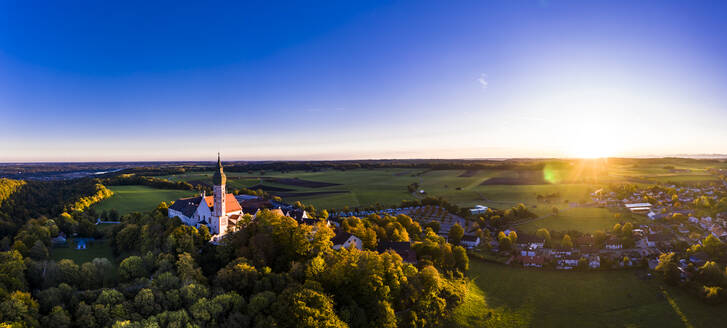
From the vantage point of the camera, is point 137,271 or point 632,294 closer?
point 137,271

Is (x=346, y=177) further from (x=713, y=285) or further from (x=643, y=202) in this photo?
(x=713, y=285)

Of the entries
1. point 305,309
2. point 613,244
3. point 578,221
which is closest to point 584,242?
point 613,244

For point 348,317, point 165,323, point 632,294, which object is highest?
point 165,323

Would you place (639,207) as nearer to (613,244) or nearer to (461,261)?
(613,244)

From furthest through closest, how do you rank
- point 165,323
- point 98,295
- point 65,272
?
1. point 65,272
2. point 98,295
3. point 165,323

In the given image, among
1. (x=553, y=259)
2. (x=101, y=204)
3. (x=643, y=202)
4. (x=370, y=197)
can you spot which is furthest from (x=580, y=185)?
(x=101, y=204)

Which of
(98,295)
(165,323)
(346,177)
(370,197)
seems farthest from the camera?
(346,177)

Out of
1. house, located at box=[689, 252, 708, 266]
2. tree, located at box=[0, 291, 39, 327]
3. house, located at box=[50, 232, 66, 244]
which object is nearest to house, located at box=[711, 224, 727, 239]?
house, located at box=[689, 252, 708, 266]
